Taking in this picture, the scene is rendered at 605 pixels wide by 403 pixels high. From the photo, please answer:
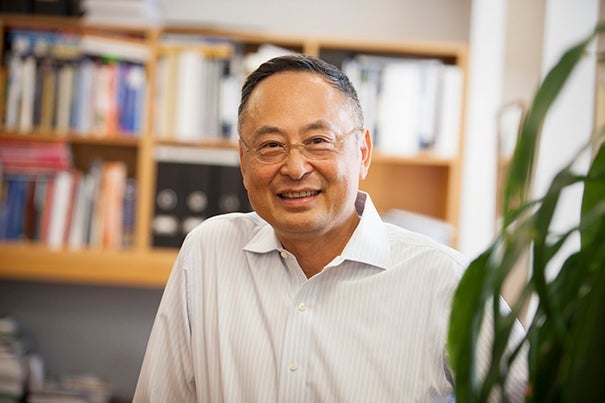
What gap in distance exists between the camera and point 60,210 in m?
2.80

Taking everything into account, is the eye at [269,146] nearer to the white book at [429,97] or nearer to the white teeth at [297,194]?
the white teeth at [297,194]

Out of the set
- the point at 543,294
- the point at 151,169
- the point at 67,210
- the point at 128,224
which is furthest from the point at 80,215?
the point at 543,294

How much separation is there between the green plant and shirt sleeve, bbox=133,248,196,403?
2.89 ft

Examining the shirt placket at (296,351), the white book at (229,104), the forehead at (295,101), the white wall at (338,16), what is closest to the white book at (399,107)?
the white wall at (338,16)

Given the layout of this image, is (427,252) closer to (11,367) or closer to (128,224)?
Answer: (128,224)

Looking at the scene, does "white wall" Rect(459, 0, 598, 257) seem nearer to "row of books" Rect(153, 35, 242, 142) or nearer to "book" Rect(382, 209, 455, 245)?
"book" Rect(382, 209, 455, 245)

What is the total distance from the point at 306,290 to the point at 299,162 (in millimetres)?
255

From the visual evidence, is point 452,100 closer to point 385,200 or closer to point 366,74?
point 366,74

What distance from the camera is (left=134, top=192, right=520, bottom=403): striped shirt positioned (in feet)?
4.16

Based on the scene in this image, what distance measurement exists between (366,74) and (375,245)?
1.57m

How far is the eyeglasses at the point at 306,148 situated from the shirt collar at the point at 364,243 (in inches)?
6.8

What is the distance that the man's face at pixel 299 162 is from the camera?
131cm

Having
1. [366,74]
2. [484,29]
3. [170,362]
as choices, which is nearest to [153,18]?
[366,74]

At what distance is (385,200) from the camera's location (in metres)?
3.08
